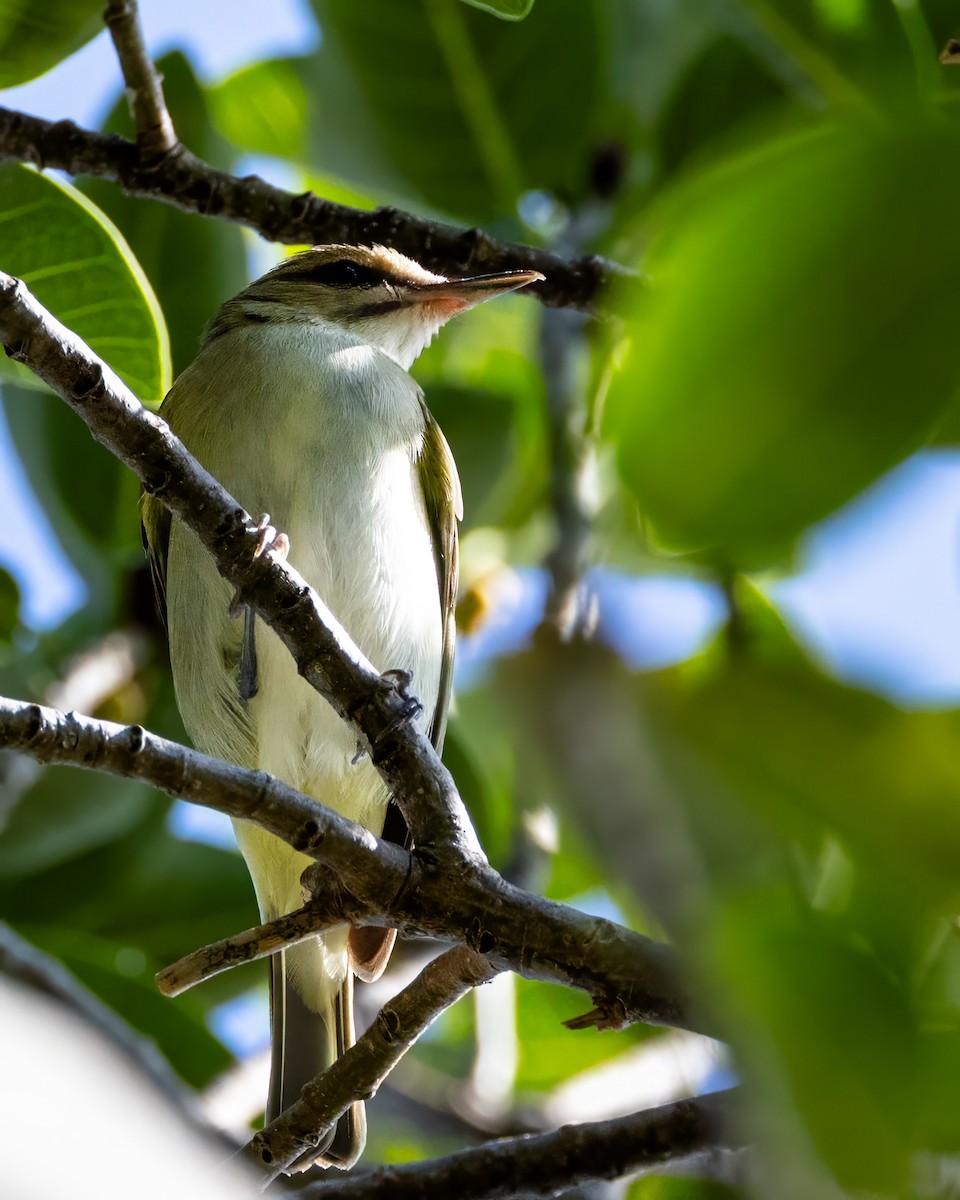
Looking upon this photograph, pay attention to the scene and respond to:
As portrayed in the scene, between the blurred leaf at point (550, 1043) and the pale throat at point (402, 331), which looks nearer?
the pale throat at point (402, 331)

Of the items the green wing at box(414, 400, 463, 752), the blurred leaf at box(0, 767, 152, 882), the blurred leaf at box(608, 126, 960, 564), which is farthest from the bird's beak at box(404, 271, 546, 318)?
the blurred leaf at box(608, 126, 960, 564)

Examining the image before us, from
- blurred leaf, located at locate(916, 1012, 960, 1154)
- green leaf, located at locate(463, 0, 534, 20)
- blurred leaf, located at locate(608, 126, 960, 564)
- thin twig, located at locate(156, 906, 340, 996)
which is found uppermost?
green leaf, located at locate(463, 0, 534, 20)

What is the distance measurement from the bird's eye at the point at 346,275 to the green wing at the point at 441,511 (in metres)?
0.82

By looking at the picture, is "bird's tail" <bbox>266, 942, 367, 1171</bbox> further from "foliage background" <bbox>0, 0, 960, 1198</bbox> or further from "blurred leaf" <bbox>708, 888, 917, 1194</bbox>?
"blurred leaf" <bbox>708, 888, 917, 1194</bbox>

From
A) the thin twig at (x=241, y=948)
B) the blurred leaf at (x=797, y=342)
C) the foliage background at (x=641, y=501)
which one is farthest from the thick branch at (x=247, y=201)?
the blurred leaf at (x=797, y=342)

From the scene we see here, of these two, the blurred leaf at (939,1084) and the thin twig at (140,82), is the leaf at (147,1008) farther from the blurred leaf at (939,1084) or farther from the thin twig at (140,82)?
the blurred leaf at (939,1084)

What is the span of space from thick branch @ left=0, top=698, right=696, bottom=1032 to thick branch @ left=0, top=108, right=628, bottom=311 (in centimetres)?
148

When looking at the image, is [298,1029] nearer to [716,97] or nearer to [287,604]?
[287,604]

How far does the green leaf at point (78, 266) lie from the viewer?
9.47 feet

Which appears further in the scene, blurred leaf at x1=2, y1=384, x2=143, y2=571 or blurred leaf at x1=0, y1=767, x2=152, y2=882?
blurred leaf at x1=2, y1=384, x2=143, y2=571

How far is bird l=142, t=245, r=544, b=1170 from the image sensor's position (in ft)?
12.2

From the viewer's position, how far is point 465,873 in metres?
2.28

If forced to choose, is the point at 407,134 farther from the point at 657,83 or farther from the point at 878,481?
the point at 878,481

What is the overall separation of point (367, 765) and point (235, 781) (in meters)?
1.91
